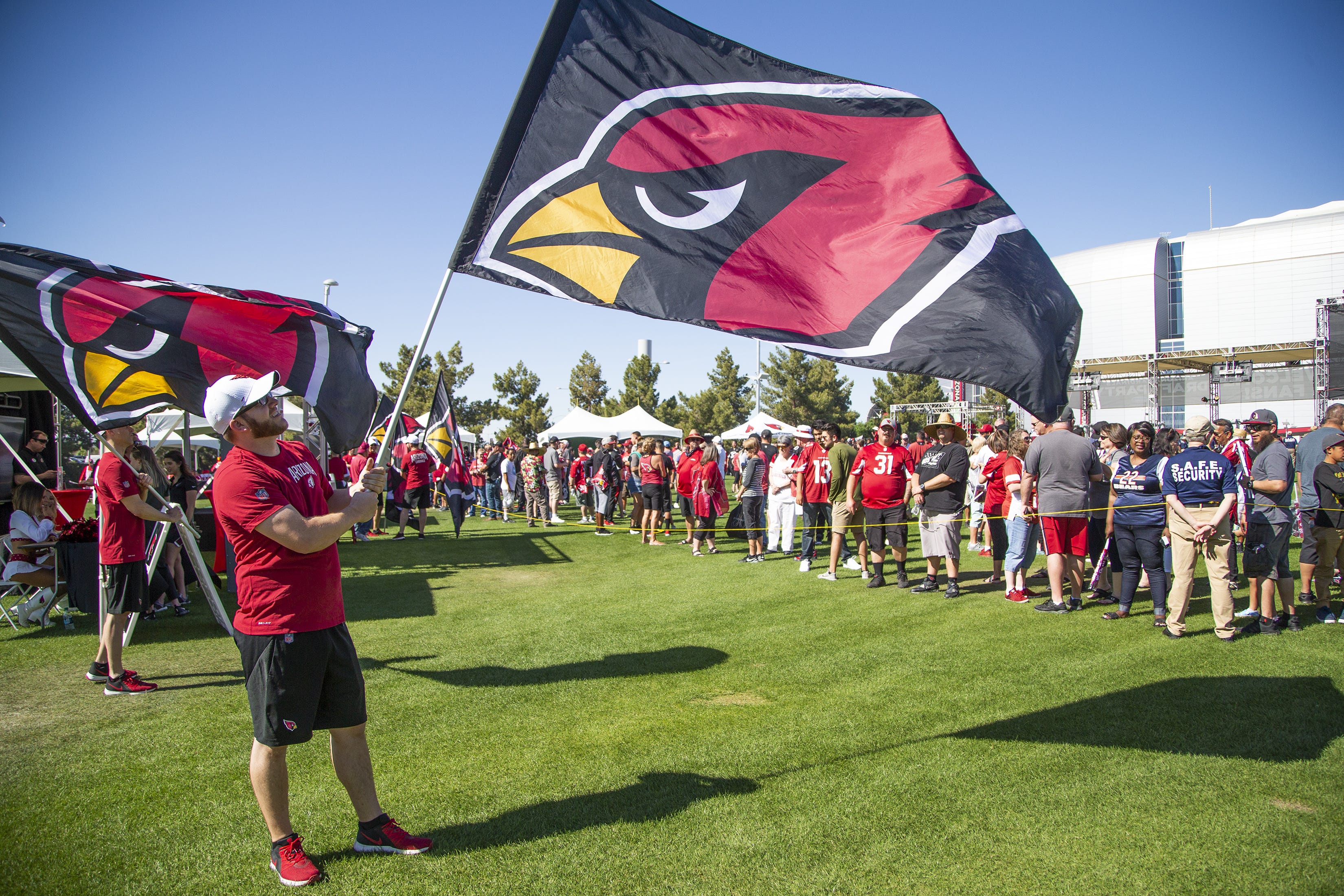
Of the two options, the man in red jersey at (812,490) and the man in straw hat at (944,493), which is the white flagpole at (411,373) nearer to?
the man in straw hat at (944,493)

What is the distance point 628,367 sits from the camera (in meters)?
50.3

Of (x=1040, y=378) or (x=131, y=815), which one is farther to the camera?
(x=131, y=815)

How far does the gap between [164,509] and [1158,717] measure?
23.5 ft

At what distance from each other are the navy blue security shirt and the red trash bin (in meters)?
10.6

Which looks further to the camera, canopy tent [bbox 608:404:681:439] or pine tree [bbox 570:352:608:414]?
pine tree [bbox 570:352:608:414]

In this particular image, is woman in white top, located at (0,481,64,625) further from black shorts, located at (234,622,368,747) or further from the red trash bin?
black shorts, located at (234,622,368,747)

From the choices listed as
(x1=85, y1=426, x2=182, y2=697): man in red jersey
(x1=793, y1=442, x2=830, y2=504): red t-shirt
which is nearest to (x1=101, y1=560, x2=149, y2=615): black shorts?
(x1=85, y1=426, x2=182, y2=697): man in red jersey

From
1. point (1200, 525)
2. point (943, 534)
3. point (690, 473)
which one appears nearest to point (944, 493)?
point (943, 534)

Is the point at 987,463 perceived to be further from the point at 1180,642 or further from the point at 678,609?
the point at 678,609

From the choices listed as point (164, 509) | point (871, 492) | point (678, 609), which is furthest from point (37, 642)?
point (871, 492)

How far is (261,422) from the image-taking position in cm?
319

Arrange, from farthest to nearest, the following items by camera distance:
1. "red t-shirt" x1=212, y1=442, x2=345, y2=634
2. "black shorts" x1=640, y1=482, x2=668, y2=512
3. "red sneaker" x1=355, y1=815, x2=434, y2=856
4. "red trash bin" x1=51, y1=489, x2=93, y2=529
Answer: "black shorts" x1=640, y1=482, x2=668, y2=512
"red trash bin" x1=51, y1=489, x2=93, y2=529
"red sneaker" x1=355, y1=815, x2=434, y2=856
"red t-shirt" x1=212, y1=442, x2=345, y2=634

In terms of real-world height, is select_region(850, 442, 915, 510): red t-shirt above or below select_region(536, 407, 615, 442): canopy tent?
below

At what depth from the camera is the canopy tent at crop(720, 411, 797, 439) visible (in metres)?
22.9
